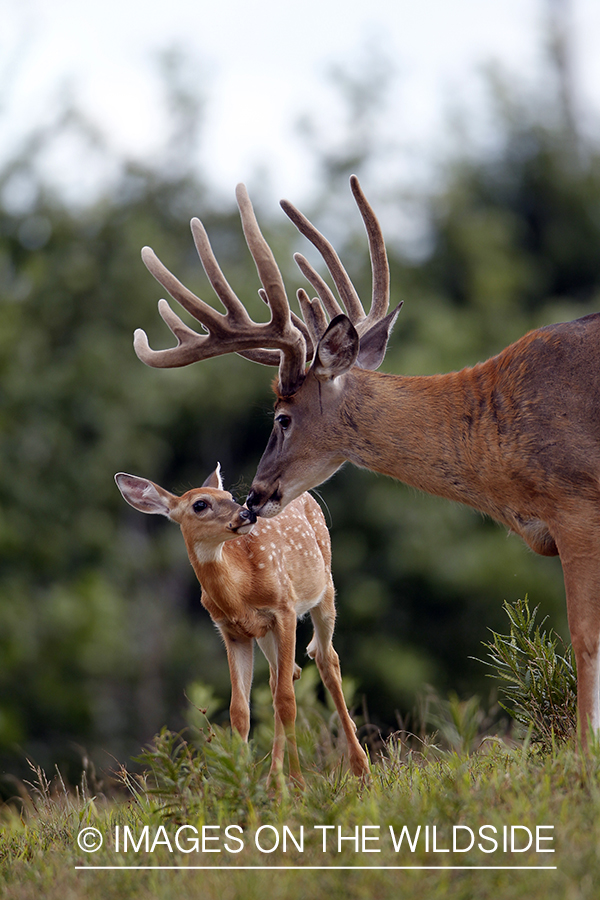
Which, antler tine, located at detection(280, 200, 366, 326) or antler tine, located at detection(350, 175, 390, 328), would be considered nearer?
antler tine, located at detection(280, 200, 366, 326)

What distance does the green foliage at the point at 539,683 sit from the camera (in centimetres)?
486

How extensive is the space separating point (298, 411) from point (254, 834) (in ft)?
7.79

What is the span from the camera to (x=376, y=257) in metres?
5.95

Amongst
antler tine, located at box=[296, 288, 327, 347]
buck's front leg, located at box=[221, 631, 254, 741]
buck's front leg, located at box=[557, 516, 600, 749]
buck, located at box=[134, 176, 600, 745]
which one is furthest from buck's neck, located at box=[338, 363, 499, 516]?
buck's front leg, located at box=[221, 631, 254, 741]

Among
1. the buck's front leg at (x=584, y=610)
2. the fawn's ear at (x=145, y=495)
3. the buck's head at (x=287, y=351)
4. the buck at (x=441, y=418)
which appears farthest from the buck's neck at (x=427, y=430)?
the fawn's ear at (x=145, y=495)

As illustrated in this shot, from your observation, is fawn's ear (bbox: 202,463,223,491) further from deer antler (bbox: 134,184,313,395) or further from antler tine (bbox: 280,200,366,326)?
antler tine (bbox: 280,200,366,326)

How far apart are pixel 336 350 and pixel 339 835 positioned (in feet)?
8.18

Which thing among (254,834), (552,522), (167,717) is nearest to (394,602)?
(167,717)

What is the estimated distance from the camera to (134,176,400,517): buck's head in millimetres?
5238

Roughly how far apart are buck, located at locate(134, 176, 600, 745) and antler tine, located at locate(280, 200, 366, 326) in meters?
0.02

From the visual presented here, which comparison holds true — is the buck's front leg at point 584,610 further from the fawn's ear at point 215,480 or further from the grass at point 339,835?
the fawn's ear at point 215,480

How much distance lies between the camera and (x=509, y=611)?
5199mm

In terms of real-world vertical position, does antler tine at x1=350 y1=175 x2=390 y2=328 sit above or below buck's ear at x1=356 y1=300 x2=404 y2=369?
above

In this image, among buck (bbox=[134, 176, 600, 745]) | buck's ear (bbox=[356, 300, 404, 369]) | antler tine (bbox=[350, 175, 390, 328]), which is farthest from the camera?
antler tine (bbox=[350, 175, 390, 328])
